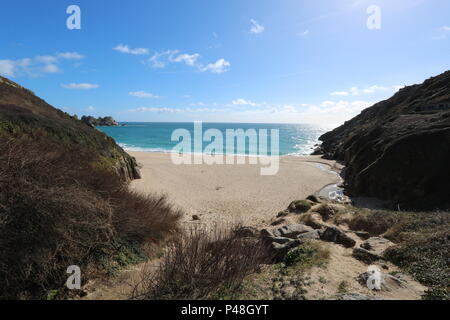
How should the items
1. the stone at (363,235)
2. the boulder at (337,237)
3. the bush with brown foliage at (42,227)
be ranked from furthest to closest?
the stone at (363,235), the boulder at (337,237), the bush with brown foliage at (42,227)

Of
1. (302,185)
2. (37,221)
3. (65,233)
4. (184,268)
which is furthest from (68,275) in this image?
(302,185)

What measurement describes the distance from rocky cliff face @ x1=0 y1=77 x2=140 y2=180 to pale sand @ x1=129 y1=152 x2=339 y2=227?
9.28ft

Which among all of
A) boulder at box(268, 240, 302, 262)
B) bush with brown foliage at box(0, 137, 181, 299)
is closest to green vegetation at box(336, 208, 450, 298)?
boulder at box(268, 240, 302, 262)

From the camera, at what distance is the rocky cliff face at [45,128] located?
10.9 meters

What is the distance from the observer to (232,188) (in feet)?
69.5

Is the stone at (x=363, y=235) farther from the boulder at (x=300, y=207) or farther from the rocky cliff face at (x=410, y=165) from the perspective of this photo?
the rocky cliff face at (x=410, y=165)

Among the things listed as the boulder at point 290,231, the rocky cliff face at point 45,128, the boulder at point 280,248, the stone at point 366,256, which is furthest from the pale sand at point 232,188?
the stone at point 366,256

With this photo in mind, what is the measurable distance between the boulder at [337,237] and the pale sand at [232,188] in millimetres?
4895

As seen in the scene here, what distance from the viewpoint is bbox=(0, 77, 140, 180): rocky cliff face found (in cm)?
1092

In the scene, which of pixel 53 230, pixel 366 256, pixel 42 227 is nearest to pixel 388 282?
pixel 366 256

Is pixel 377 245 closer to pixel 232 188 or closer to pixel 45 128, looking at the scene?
pixel 232 188

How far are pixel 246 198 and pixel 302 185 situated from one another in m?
7.47
